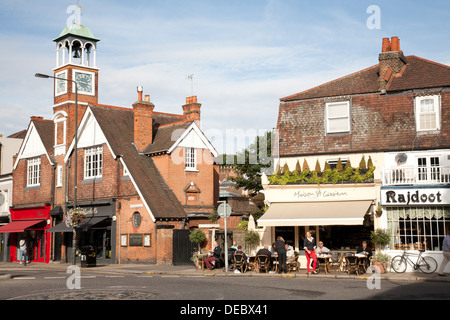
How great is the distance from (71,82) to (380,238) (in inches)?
1004

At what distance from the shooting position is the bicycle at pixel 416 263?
2396cm

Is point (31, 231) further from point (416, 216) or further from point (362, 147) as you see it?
point (416, 216)

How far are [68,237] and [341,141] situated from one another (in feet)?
69.3

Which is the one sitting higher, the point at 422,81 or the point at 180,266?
the point at 422,81

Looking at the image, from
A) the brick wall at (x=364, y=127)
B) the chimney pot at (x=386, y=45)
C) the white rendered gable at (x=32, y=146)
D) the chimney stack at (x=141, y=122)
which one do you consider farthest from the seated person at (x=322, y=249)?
the white rendered gable at (x=32, y=146)

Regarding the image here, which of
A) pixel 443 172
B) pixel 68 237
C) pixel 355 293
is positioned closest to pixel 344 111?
pixel 443 172

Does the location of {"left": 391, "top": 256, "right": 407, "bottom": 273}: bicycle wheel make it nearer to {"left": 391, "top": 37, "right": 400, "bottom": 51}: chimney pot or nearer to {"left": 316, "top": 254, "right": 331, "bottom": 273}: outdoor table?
{"left": 316, "top": 254, "right": 331, "bottom": 273}: outdoor table

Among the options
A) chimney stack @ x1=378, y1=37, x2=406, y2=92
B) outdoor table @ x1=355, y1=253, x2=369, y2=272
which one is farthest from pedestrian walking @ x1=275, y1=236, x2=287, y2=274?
chimney stack @ x1=378, y1=37, x2=406, y2=92

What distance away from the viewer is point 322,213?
83.5 ft

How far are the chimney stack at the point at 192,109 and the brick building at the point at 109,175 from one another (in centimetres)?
7

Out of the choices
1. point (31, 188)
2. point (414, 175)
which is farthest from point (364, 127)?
point (31, 188)

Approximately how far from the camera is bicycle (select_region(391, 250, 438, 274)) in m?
24.0
